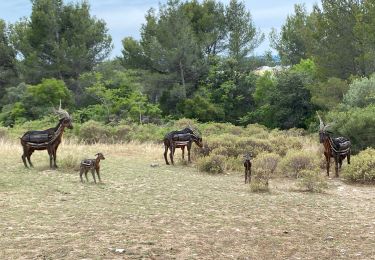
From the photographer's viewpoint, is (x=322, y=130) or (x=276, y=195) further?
(x=322, y=130)

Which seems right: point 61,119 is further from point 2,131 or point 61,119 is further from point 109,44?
point 109,44

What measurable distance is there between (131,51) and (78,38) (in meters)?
4.80

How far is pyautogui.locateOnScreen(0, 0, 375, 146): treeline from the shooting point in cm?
3797

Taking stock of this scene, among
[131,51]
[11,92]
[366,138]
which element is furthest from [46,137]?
[131,51]

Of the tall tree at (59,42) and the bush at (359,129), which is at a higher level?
the tall tree at (59,42)

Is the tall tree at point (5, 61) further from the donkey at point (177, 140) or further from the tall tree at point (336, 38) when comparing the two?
the donkey at point (177, 140)

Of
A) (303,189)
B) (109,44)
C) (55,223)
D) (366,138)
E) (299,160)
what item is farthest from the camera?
(109,44)

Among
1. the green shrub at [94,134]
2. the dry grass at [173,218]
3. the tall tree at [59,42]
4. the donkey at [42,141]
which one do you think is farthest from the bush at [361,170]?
the tall tree at [59,42]

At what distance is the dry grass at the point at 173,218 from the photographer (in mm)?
7398

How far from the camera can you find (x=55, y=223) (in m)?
8.66

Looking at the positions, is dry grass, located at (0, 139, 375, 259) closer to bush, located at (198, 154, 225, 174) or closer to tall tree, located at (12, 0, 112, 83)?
bush, located at (198, 154, 225, 174)

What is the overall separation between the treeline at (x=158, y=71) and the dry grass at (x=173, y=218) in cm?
2242

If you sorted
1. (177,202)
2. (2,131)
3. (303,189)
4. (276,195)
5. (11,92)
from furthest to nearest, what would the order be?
(11,92)
(2,131)
(303,189)
(276,195)
(177,202)

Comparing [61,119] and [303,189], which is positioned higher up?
[61,119]
